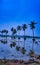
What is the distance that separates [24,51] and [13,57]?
0.18 meters

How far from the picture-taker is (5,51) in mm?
3105

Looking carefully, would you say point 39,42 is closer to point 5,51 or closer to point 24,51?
point 24,51

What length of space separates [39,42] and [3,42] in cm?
51

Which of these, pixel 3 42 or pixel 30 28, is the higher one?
pixel 30 28

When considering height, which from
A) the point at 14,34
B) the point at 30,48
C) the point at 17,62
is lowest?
the point at 17,62

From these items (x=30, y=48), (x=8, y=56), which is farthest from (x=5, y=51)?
(x=30, y=48)

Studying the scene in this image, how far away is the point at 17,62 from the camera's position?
9.73 ft

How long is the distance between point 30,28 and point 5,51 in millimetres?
484

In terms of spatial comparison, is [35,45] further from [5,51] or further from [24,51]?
[5,51]

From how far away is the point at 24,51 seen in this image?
303 cm

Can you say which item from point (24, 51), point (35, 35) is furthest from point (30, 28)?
point (24, 51)

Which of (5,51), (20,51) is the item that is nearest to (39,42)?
(20,51)

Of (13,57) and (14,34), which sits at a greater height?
(14,34)

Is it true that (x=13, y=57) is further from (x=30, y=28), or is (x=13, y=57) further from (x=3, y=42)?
(x=30, y=28)
